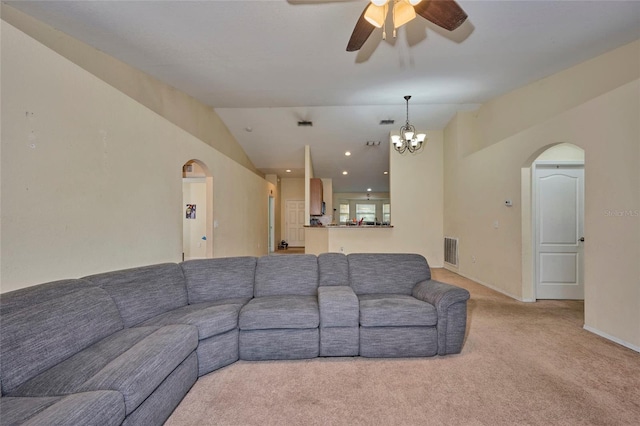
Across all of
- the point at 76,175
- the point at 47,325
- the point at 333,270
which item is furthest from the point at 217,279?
the point at 76,175

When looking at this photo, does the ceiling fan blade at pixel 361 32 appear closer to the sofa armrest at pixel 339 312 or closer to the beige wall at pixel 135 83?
the sofa armrest at pixel 339 312

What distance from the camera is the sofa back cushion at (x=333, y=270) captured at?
2.72 metres

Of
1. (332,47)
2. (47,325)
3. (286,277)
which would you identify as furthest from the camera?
(332,47)

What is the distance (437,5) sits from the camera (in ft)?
6.25

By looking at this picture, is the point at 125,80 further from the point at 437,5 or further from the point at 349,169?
the point at 349,169

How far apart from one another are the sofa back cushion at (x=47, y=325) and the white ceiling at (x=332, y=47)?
7.80ft

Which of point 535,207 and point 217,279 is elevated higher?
point 535,207

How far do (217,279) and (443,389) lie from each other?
2041mm

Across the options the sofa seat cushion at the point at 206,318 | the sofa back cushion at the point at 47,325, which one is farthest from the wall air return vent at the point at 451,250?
the sofa back cushion at the point at 47,325

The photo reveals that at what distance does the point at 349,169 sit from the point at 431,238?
138 inches

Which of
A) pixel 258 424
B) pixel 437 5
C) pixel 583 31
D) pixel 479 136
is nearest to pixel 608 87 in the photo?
pixel 583 31

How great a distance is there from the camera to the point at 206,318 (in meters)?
2.03

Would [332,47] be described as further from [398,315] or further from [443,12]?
[398,315]

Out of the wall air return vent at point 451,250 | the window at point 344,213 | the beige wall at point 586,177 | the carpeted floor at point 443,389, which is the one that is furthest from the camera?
the window at point 344,213
